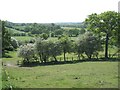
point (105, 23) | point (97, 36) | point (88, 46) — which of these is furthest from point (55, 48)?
point (105, 23)

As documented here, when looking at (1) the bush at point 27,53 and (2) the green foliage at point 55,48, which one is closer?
(1) the bush at point 27,53

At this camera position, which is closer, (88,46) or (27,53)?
(27,53)

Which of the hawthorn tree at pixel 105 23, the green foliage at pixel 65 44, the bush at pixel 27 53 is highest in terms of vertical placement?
the hawthorn tree at pixel 105 23

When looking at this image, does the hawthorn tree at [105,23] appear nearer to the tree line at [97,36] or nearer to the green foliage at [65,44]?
the tree line at [97,36]

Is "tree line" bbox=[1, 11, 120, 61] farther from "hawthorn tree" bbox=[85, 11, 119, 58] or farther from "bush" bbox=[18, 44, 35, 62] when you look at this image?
"bush" bbox=[18, 44, 35, 62]

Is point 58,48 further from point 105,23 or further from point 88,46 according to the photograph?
point 105,23

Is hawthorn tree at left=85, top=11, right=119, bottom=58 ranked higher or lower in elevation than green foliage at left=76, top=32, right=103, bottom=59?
higher

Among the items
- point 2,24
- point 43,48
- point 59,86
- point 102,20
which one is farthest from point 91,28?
point 59,86

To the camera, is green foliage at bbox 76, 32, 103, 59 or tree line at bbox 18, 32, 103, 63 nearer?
tree line at bbox 18, 32, 103, 63

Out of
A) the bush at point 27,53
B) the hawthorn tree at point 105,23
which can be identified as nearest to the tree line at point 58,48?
the bush at point 27,53

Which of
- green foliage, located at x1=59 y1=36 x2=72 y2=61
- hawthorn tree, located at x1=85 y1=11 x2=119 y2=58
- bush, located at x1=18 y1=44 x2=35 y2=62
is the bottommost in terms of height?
bush, located at x1=18 y1=44 x2=35 y2=62

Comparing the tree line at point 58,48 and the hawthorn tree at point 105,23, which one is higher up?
the hawthorn tree at point 105,23

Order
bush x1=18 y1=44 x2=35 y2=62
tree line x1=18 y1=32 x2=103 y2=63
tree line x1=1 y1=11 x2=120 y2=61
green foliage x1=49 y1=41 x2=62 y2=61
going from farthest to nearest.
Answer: tree line x1=1 y1=11 x2=120 y2=61, green foliage x1=49 y1=41 x2=62 y2=61, tree line x1=18 y1=32 x2=103 y2=63, bush x1=18 y1=44 x2=35 y2=62

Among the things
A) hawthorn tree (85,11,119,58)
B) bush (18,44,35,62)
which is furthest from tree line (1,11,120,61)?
bush (18,44,35,62)
